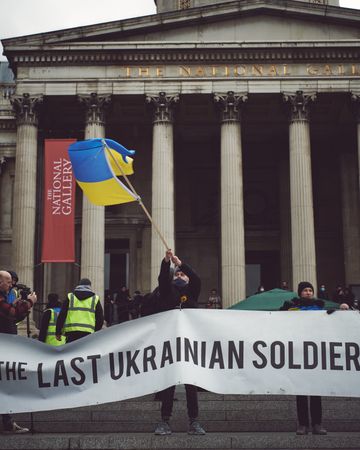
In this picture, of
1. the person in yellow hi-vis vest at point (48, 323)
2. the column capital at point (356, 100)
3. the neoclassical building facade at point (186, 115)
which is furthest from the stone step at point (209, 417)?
the column capital at point (356, 100)

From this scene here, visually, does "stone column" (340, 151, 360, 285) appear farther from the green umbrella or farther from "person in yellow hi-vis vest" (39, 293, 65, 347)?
"person in yellow hi-vis vest" (39, 293, 65, 347)

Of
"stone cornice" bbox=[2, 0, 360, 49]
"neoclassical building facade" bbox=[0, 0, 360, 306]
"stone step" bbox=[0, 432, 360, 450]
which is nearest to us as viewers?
"stone step" bbox=[0, 432, 360, 450]

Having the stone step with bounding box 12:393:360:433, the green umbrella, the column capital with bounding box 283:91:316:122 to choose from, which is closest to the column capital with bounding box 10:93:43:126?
the column capital with bounding box 283:91:316:122

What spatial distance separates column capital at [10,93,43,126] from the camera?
2970cm

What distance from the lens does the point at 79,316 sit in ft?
37.0

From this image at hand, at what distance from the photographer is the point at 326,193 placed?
35.5 m

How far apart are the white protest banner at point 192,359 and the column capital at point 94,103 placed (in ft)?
70.4

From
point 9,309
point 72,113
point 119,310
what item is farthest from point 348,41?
point 9,309

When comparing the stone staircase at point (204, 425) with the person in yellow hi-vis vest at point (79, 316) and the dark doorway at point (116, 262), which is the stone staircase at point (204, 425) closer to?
the person in yellow hi-vis vest at point (79, 316)

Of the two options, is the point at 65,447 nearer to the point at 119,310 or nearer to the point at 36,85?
the point at 119,310

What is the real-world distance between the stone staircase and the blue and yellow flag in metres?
3.69

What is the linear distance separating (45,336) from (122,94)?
1871cm

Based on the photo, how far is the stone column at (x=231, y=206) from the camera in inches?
1094

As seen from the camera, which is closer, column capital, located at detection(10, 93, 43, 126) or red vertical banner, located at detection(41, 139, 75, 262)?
red vertical banner, located at detection(41, 139, 75, 262)
